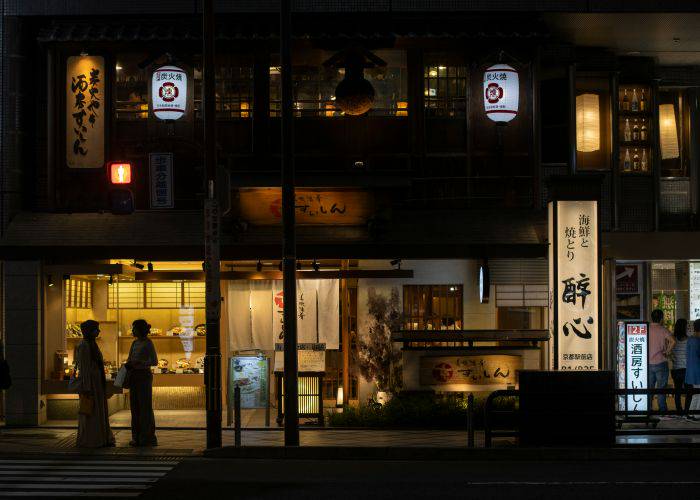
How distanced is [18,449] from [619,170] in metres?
13.9

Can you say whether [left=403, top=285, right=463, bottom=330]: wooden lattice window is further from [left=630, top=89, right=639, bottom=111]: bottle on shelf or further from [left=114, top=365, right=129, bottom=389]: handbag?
[left=114, top=365, right=129, bottom=389]: handbag

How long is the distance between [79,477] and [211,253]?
446 cm

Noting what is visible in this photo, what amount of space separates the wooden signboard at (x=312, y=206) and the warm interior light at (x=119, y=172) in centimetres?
235

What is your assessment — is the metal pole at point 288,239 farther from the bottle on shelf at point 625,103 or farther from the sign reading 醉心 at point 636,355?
the bottle on shelf at point 625,103

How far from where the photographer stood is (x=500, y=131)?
20.8 m

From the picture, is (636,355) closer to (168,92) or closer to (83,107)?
(168,92)

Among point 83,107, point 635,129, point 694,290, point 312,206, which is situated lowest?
point 694,290

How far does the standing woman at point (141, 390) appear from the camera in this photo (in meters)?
16.8

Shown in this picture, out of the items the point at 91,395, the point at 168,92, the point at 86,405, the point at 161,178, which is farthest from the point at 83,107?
the point at 86,405

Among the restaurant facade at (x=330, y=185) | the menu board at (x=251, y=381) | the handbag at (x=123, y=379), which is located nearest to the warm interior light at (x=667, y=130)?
the restaurant facade at (x=330, y=185)

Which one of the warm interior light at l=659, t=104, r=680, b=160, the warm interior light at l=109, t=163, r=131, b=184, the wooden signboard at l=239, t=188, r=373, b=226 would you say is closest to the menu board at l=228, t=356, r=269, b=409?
the wooden signboard at l=239, t=188, r=373, b=226

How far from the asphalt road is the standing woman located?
1.71m

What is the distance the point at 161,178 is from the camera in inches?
741

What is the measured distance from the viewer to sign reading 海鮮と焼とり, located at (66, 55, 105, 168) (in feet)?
66.1
